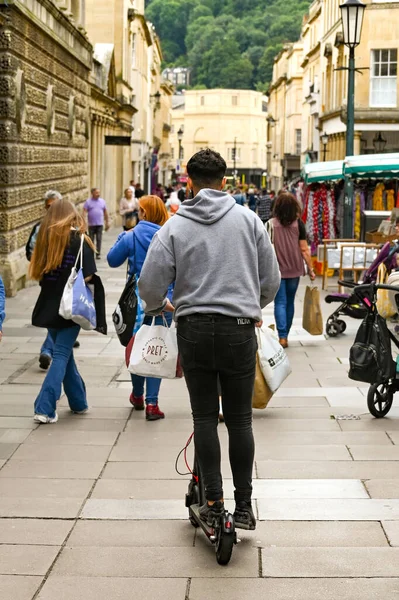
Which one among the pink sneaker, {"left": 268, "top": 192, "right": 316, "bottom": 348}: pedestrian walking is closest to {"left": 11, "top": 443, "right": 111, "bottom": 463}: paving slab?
the pink sneaker

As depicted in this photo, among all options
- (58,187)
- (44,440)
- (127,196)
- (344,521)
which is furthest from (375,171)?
(344,521)

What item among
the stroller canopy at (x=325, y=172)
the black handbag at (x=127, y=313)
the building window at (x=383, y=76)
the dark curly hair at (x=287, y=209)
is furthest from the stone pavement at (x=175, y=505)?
the building window at (x=383, y=76)

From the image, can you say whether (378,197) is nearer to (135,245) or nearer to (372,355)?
(372,355)

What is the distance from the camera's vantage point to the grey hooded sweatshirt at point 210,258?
5012 mm

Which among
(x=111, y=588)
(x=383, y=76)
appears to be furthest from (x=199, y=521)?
(x=383, y=76)

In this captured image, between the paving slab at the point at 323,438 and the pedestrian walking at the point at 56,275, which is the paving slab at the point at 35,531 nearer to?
the paving slab at the point at 323,438

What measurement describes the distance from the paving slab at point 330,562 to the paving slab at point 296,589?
0.09 m

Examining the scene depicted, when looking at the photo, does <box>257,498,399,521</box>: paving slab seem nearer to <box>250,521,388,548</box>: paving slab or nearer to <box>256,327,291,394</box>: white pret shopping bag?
<box>250,521,388,548</box>: paving slab

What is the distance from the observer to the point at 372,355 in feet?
26.6

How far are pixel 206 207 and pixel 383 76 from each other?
126ft

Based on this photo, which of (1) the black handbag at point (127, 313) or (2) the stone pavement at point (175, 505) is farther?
(1) the black handbag at point (127, 313)

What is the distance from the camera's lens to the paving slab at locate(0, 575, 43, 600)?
4504 millimetres

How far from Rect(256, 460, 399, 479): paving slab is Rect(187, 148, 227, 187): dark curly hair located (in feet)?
6.90

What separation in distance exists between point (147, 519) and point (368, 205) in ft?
56.4
